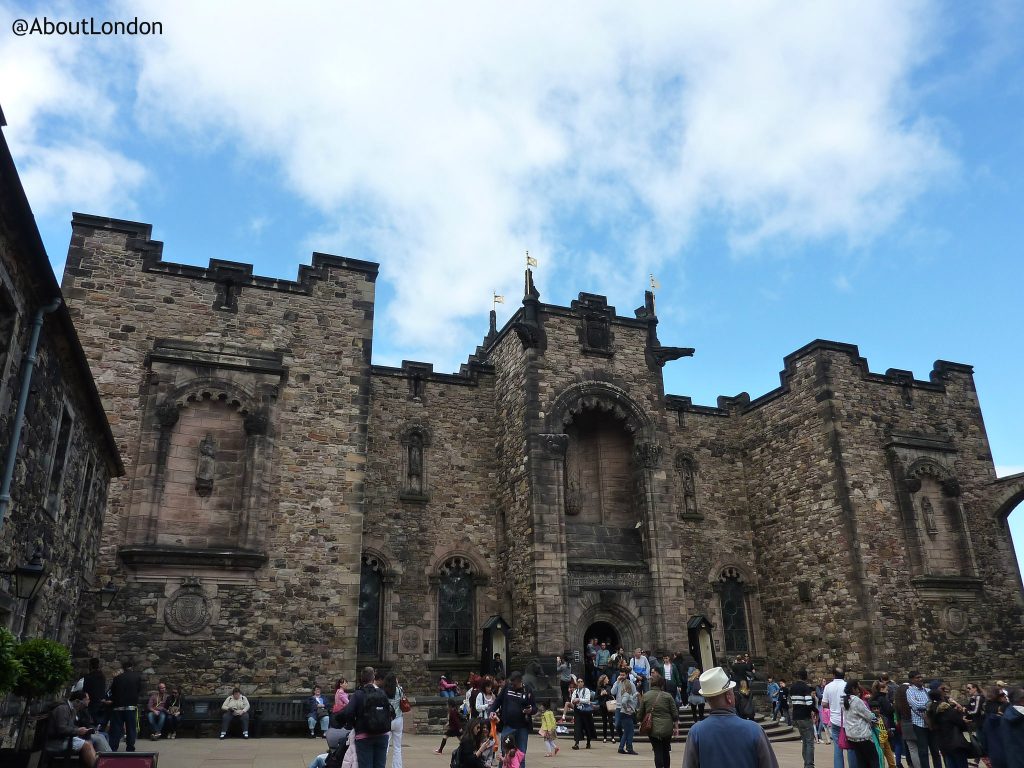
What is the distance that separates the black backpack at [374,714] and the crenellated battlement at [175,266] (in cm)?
1248

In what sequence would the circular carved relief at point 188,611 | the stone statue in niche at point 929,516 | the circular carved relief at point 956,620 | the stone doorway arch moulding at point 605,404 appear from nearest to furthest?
1. the circular carved relief at point 188,611
2. the stone doorway arch moulding at point 605,404
3. the circular carved relief at point 956,620
4. the stone statue in niche at point 929,516

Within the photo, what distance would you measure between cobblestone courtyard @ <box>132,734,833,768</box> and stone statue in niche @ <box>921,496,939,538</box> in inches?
399

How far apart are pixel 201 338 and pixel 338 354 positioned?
302cm

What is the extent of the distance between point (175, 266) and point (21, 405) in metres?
9.48

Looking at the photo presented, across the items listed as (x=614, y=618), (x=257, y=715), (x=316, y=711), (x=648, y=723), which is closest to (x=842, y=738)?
(x=648, y=723)

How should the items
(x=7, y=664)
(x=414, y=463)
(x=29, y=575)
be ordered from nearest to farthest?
(x=7, y=664)
(x=29, y=575)
(x=414, y=463)

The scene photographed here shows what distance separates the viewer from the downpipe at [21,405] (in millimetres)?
8617

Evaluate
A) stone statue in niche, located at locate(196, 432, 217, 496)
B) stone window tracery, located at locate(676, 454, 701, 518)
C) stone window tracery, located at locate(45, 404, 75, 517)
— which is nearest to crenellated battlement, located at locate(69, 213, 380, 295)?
stone statue in niche, located at locate(196, 432, 217, 496)

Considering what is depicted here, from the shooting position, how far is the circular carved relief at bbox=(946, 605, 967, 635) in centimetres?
2200

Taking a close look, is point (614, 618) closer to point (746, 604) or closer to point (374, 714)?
point (746, 604)

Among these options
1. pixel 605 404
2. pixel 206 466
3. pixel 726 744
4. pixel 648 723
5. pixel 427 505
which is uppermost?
pixel 605 404

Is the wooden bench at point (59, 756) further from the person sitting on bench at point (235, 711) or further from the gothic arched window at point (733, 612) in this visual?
the gothic arched window at point (733, 612)

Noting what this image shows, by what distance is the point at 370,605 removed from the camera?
20406mm

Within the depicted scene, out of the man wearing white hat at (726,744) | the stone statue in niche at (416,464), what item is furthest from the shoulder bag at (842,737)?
the stone statue in niche at (416,464)
